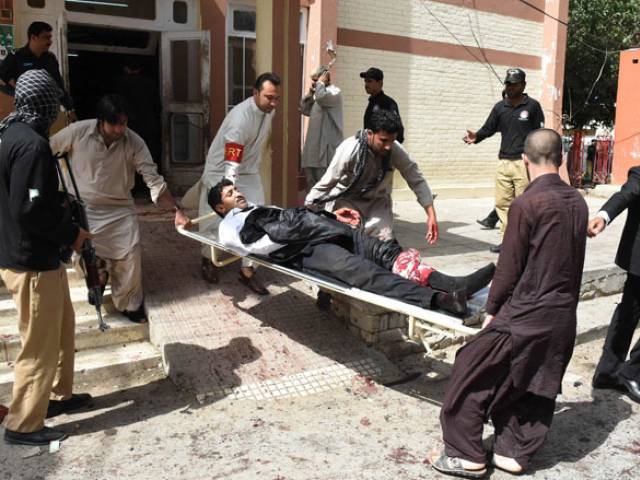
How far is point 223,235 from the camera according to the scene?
441 cm

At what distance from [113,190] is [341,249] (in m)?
1.86

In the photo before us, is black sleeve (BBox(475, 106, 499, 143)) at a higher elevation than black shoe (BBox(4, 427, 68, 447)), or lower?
higher

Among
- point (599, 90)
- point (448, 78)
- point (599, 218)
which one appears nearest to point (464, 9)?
point (448, 78)

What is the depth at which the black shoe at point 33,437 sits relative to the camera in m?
3.33

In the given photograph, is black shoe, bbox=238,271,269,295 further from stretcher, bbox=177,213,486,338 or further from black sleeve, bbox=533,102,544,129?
black sleeve, bbox=533,102,544,129

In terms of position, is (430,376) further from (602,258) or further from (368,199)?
(602,258)

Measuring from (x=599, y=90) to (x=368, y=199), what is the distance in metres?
14.5

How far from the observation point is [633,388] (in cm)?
411

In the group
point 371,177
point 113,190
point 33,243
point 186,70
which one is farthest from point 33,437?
point 186,70

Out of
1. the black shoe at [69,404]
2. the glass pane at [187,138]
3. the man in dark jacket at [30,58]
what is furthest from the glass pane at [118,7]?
the black shoe at [69,404]

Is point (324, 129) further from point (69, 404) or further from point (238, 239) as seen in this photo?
point (69, 404)

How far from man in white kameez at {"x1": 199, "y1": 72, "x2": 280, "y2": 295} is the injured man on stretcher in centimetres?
45

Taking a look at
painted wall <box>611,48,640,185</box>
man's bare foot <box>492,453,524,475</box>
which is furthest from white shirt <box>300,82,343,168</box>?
painted wall <box>611,48,640,185</box>

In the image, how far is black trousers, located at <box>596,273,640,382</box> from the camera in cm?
415
